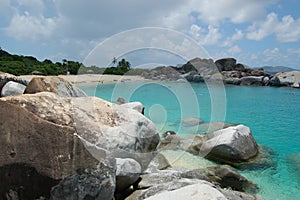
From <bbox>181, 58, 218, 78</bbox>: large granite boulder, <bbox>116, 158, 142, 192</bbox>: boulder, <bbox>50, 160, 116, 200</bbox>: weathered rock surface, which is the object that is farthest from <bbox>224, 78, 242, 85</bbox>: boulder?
<bbox>50, 160, 116, 200</bbox>: weathered rock surface

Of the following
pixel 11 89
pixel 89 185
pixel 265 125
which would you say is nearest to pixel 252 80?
pixel 265 125

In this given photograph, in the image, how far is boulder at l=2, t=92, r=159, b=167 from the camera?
12.2ft

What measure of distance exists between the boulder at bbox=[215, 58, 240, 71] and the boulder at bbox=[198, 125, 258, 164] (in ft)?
157

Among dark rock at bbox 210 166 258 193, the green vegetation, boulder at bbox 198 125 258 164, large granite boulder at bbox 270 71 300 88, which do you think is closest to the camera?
dark rock at bbox 210 166 258 193

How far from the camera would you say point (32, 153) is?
11.5 feet

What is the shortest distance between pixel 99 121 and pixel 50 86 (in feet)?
5.45

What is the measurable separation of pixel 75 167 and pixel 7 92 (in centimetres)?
513

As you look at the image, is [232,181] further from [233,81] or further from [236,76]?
[236,76]

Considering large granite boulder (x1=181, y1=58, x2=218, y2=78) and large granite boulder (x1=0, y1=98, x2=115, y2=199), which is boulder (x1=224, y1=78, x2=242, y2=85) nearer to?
large granite boulder (x1=181, y1=58, x2=218, y2=78)

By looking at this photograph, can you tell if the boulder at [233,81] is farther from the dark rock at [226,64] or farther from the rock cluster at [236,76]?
the dark rock at [226,64]

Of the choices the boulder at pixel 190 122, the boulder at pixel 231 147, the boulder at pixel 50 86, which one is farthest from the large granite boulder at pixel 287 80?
the boulder at pixel 50 86

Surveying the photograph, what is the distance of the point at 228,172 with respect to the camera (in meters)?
6.39

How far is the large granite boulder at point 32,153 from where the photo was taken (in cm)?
349

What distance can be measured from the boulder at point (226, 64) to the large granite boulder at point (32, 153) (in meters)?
53.3
